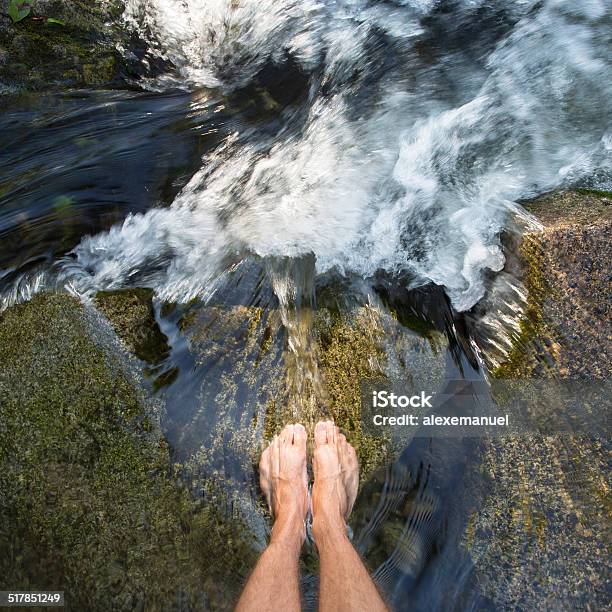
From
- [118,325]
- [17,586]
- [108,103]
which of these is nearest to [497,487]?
[118,325]

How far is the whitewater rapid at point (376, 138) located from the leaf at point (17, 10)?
58 centimetres

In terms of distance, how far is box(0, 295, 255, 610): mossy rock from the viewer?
2.43 m

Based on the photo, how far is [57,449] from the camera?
246cm

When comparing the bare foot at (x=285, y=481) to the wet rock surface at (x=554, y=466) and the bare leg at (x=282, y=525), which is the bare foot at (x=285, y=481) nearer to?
the bare leg at (x=282, y=525)

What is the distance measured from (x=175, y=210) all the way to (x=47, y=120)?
0.89 metres

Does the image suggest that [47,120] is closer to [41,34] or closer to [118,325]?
[41,34]

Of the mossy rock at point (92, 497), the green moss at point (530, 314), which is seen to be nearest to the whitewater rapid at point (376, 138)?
the green moss at point (530, 314)

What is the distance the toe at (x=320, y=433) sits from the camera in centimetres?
268

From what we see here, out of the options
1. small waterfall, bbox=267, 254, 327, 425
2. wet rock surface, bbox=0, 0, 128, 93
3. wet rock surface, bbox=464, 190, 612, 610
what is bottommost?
wet rock surface, bbox=464, 190, 612, 610

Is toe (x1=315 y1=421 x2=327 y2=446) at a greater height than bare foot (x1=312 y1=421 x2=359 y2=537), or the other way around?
toe (x1=315 y1=421 x2=327 y2=446)

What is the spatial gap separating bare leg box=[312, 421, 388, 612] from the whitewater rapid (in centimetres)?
91

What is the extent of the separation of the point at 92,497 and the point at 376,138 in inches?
90.5

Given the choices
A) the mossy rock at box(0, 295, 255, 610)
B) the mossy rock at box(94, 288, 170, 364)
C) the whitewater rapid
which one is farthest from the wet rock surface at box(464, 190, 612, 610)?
the mossy rock at box(94, 288, 170, 364)

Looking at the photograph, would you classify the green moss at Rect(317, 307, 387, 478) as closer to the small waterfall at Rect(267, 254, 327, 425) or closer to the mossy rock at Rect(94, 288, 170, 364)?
the small waterfall at Rect(267, 254, 327, 425)
